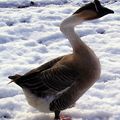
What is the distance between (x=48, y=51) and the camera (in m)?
6.78

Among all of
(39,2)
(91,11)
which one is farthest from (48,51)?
(39,2)

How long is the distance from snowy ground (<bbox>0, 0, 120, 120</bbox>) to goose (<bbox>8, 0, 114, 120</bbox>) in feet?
1.14

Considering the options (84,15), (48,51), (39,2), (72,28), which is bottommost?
(39,2)

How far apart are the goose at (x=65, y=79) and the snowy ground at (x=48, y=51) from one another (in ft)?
1.14

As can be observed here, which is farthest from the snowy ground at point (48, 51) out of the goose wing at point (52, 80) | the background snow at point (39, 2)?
the goose wing at point (52, 80)

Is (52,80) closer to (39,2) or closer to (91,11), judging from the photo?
(91,11)

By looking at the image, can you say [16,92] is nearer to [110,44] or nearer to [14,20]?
[110,44]

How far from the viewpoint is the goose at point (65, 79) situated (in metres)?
4.49

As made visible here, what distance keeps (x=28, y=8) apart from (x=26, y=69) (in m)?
3.36

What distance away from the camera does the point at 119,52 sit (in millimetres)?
6578

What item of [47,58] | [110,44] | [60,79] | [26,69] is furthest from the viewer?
[110,44]

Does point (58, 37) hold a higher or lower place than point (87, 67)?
lower

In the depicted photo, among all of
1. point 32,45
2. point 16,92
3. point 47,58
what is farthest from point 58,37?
point 16,92

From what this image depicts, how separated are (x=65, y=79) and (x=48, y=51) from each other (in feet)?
7.60
